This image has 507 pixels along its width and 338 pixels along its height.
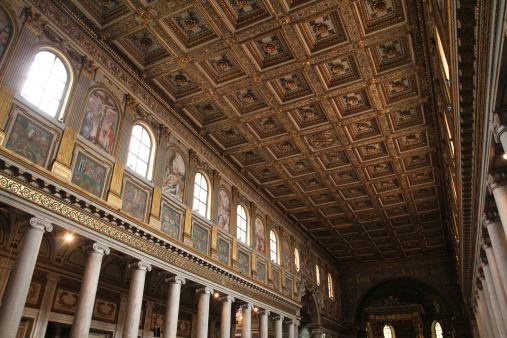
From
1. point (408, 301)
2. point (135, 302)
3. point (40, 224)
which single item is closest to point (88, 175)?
point (40, 224)

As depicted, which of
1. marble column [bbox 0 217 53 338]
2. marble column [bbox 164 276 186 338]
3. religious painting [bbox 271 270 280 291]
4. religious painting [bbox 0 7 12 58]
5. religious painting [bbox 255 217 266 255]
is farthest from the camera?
religious painting [bbox 271 270 280 291]

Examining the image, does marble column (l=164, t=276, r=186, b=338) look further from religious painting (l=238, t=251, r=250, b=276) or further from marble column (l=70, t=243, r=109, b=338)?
religious painting (l=238, t=251, r=250, b=276)

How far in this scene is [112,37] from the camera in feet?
39.2

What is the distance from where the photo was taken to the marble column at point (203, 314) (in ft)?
45.3

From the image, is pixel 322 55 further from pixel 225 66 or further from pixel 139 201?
pixel 139 201

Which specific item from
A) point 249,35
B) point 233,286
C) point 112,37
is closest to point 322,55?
point 249,35

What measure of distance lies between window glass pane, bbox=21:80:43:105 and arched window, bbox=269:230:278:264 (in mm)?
14154

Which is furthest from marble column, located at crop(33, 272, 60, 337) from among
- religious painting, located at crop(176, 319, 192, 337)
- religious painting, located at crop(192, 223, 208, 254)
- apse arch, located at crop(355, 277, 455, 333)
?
apse arch, located at crop(355, 277, 455, 333)

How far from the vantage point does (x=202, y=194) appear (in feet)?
53.7

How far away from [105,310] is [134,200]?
13.6ft

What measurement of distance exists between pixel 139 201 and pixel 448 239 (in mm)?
23753

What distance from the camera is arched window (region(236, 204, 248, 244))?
1845 cm

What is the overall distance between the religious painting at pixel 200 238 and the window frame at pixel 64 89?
20.5ft

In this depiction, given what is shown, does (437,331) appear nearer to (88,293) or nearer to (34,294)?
(88,293)
